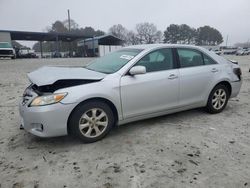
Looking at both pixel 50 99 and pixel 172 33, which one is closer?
pixel 50 99

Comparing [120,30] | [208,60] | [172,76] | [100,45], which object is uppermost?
[120,30]

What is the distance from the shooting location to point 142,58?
148 inches

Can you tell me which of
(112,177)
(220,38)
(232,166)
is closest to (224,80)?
(232,166)

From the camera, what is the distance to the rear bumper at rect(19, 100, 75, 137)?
3035 mm

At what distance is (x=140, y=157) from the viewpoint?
2988mm

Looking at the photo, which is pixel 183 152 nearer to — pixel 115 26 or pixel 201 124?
pixel 201 124

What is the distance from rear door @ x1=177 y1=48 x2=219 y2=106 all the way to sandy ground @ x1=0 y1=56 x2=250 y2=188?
472 millimetres

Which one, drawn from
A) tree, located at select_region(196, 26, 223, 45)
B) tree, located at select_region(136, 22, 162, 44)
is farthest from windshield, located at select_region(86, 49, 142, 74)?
tree, located at select_region(196, 26, 223, 45)

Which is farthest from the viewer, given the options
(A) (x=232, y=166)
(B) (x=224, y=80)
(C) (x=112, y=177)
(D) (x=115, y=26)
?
(D) (x=115, y=26)

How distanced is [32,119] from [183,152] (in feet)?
7.05

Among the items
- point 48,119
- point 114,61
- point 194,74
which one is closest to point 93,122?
point 48,119

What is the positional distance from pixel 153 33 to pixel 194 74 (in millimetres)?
75384

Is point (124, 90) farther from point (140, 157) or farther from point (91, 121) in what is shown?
point (140, 157)

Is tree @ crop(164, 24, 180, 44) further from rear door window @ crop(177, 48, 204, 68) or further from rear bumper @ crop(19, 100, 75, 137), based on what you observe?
rear bumper @ crop(19, 100, 75, 137)
